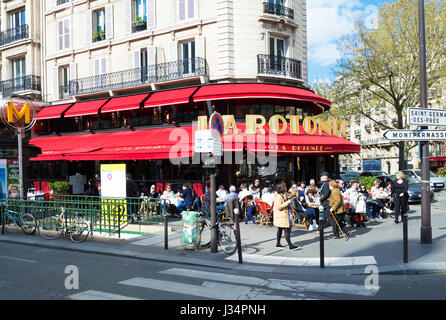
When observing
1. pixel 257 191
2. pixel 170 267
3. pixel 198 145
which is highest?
pixel 198 145

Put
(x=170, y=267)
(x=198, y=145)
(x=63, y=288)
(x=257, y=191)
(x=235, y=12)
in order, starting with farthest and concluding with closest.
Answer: (x=235, y=12) → (x=257, y=191) → (x=198, y=145) → (x=170, y=267) → (x=63, y=288)

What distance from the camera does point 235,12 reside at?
1723cm

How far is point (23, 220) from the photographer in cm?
1166

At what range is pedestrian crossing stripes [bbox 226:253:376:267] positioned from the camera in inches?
302

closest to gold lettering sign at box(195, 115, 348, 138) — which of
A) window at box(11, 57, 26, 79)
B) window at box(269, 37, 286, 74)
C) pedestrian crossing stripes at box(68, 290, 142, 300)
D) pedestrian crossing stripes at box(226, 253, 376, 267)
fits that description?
window at box(269, 37, 286, 74)

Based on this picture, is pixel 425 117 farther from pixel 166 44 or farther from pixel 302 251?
pixel 166 44

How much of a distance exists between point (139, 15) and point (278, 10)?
7170 millimetres

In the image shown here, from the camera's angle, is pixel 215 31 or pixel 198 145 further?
pixel 215 31

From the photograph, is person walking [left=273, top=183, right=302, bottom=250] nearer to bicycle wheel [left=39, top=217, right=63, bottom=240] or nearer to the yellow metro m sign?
bicycle wheel [left=39, top=217, right=63, bottom=240]

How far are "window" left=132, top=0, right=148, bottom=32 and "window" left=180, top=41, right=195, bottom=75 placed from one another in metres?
2.79

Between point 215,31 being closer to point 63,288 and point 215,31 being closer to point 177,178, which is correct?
point 177,178

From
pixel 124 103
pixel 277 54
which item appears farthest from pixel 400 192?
pixel 124 103
